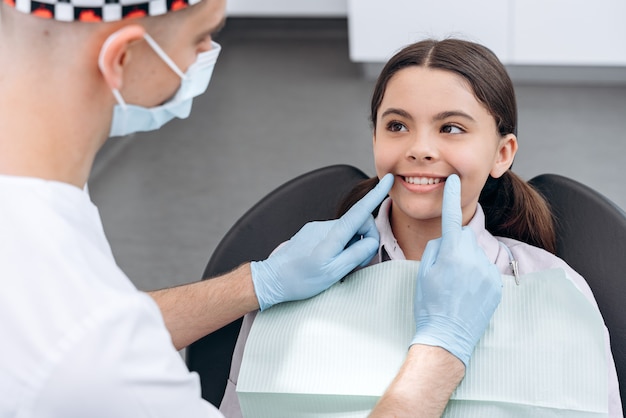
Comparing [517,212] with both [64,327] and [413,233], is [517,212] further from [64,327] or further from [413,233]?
[64,327]

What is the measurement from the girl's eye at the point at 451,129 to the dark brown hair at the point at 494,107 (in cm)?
Answer: 6

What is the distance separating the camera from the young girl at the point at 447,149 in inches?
60.0

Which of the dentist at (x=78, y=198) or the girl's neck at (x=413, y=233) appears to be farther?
the girl's neck at (x=413, y=233)

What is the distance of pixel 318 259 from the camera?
1.49m

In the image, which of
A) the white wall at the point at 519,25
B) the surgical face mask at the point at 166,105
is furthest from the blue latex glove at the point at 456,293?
the white wall at the point at 519,25

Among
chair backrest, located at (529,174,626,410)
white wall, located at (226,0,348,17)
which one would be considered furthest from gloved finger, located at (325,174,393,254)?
white wall, located at (226,0,348,17)

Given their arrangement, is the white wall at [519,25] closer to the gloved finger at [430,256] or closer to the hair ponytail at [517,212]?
the hair ponytail at [517,212]

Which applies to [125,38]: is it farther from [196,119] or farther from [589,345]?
[196,119]

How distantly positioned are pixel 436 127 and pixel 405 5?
239cm

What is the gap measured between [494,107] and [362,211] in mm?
296

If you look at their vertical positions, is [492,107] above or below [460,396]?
above

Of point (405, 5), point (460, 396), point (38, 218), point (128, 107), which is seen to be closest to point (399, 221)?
point (460, 396)

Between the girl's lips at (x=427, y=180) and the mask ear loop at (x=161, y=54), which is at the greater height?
the mask ear loop at (x=161, y=54)

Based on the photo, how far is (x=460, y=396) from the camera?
4.52 feet
